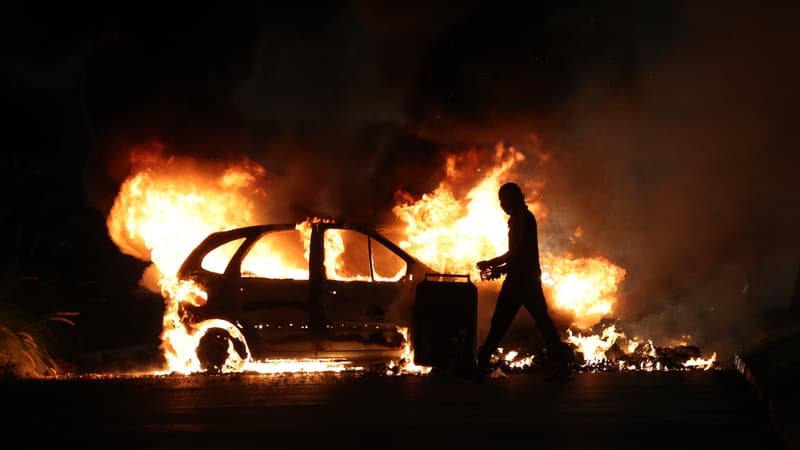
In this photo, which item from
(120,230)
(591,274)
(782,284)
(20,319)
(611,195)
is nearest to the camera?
(20,319)

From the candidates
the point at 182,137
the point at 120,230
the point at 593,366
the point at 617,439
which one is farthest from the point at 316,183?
the point at 617,439

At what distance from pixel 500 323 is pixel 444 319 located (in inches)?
32.8

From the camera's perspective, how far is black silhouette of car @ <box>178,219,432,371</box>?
11.3 m

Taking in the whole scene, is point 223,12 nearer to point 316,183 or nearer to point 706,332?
Answer: point 316,183

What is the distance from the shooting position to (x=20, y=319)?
12.3 metres

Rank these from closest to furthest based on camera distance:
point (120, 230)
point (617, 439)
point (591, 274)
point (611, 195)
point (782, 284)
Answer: point (617, 439)
point (591, 274)
point (120, 230)
point (611, 195)
point (782, 284)

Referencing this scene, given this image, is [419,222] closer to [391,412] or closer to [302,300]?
[302,300]

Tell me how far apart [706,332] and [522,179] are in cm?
452

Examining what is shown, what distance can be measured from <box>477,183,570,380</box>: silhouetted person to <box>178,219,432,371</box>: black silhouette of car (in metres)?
1.44

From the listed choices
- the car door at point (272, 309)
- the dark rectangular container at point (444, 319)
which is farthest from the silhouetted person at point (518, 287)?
the car door at point (272, 309)

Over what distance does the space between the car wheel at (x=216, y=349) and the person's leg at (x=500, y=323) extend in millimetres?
2744

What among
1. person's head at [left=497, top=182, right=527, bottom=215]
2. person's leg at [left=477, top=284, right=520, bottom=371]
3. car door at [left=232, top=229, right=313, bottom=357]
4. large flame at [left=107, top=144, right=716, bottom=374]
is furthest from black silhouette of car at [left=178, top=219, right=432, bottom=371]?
person's head at [left=497, top=182, right=527, bottom=215]

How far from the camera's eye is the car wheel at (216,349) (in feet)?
37.2

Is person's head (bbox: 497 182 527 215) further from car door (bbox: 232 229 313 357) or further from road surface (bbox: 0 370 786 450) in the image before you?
car door (bbox: 232 229 313 357)
